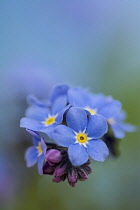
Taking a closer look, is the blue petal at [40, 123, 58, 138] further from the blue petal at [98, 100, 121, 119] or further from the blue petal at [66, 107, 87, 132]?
the blue petal at [98, 100, 121, 119]

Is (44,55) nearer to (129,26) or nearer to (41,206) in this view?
(129,26)

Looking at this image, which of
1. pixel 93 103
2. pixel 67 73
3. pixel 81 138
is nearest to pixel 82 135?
pixel 81 138

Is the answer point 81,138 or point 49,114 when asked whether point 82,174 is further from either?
point 49,114

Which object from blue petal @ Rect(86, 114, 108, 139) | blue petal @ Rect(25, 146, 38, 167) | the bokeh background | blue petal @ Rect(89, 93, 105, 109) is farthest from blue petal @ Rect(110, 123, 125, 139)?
the bokeh background

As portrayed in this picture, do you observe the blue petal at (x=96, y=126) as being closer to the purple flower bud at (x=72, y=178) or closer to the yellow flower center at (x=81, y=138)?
the yellow flower center at (x=81, y=138)

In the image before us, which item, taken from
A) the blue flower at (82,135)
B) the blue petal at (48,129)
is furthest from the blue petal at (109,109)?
the blue petal at (48,129)

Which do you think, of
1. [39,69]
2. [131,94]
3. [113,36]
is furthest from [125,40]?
[39,69]

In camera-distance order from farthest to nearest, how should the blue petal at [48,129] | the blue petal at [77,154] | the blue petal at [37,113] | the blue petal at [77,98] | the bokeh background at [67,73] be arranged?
the bokeh background at [67,73] < the blue petal at [37,113] < the blue petal at [77,98] < the blue petal at [48,129] < the blue petal at [77,154]
